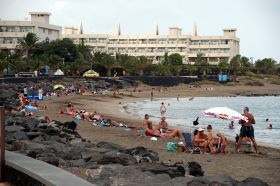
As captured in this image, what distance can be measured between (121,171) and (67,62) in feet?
282

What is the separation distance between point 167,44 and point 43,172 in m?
123

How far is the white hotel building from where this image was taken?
128 m

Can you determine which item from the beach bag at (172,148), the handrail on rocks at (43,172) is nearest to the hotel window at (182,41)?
the beach bag at (172,148)

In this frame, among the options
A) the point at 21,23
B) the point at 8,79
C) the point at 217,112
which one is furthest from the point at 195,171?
the point at 21,23

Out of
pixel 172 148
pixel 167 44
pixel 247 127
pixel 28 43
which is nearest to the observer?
pixel 247 127

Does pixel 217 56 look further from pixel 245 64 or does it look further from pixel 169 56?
pixel 169 56

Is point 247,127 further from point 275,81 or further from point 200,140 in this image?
point 275,81

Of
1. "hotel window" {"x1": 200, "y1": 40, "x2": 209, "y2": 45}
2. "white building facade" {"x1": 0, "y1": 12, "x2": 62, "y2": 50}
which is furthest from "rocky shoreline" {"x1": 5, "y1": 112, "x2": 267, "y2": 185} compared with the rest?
"hotel window" {"x1": 200, "y1": 40, "x2": 209, "y2": 45}

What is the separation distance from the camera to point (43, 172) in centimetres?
590

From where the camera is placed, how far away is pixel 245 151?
1795 centimetres

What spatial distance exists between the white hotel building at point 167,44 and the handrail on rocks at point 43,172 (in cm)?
12045

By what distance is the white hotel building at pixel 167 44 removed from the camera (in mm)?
127688

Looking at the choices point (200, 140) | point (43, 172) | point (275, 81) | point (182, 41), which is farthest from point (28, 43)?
point (43, 172)

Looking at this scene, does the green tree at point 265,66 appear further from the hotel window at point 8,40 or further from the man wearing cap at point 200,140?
the man wearing cap at point 200,140
